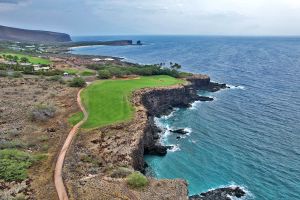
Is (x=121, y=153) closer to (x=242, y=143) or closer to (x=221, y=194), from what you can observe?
(x=221, y=194)

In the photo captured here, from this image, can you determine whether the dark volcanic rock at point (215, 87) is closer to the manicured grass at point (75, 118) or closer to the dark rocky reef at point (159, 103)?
the dark rocky reef at point (159, 103)

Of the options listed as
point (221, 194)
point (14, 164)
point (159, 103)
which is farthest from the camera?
point (159, 103)

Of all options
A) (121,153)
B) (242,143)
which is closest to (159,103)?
(242,143)

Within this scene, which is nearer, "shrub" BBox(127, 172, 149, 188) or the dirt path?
the dirt path

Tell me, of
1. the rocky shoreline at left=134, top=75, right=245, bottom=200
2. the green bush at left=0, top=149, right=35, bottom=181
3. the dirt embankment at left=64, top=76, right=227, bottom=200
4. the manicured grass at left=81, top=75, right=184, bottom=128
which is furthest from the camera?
the manicured grass at left=81, top=75, right=184, bottom=128

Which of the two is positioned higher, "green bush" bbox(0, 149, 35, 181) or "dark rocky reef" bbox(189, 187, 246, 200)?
"green bush" bbox(0, 149, 35, 181)

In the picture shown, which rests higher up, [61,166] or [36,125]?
[36,125]

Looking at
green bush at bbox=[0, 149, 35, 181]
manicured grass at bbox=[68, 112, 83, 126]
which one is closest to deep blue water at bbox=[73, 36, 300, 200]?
manicured grass at bbox=[68, 112, 83, 126]

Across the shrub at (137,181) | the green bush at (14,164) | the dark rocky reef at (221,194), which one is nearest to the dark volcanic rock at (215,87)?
the dark rocky reef at (221,194)

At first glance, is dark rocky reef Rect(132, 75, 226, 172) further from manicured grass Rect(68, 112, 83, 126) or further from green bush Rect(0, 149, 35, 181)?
green bush Rect(0, 149, 35, 181)
